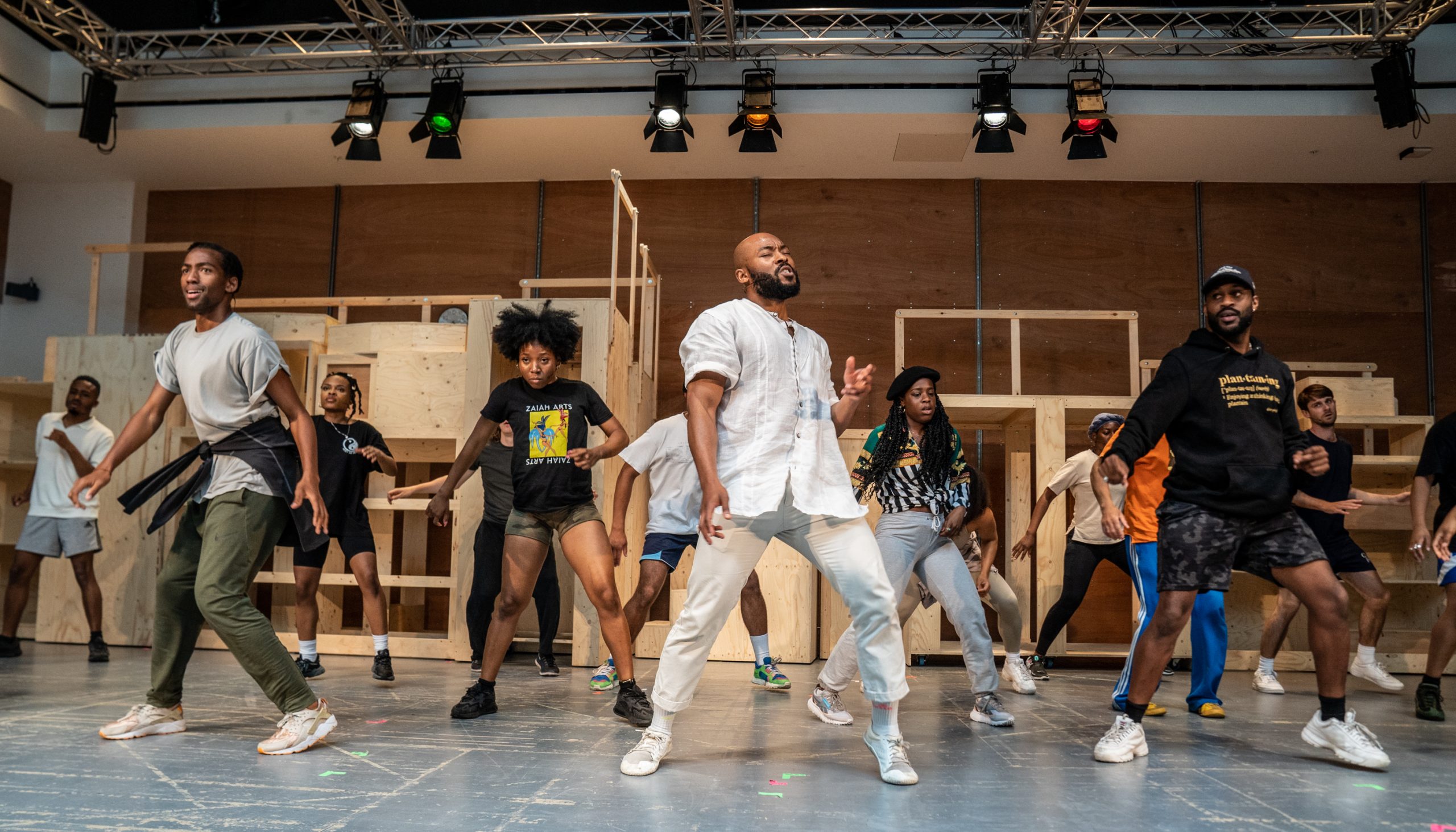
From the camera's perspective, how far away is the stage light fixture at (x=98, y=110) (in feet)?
28.9

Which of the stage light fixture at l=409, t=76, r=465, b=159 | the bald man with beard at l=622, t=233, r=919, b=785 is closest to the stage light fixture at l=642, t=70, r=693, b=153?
the stage light fixture at l=409, t=76, r=465, b=159

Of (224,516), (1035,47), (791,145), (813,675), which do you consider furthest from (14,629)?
(1035,47)

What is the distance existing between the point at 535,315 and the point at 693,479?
1.37 metres

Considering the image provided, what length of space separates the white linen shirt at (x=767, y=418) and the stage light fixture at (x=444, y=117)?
18.9 ft

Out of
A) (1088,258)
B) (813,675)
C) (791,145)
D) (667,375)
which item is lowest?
(813,675)

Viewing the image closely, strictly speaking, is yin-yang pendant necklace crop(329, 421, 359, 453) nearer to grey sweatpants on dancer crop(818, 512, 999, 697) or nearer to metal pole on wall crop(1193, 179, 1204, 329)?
grey sweatpants on dancer crop(818, 512, 999, 697)

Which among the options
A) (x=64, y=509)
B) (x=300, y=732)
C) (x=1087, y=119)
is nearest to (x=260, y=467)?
(x=300, y=732)

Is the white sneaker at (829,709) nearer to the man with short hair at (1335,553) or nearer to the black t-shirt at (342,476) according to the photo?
the black t-shirt at (342,476)

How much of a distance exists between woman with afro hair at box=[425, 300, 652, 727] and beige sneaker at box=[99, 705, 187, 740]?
1.11 m

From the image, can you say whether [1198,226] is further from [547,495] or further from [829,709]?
[547,495]

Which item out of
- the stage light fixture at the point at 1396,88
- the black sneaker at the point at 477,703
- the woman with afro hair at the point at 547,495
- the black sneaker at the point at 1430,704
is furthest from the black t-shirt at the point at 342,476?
the stage light fixture at the point at 1396,88

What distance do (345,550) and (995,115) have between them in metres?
5.92

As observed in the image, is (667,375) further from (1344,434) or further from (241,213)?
(1344,434)

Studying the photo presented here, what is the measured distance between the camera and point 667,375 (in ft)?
32.3
